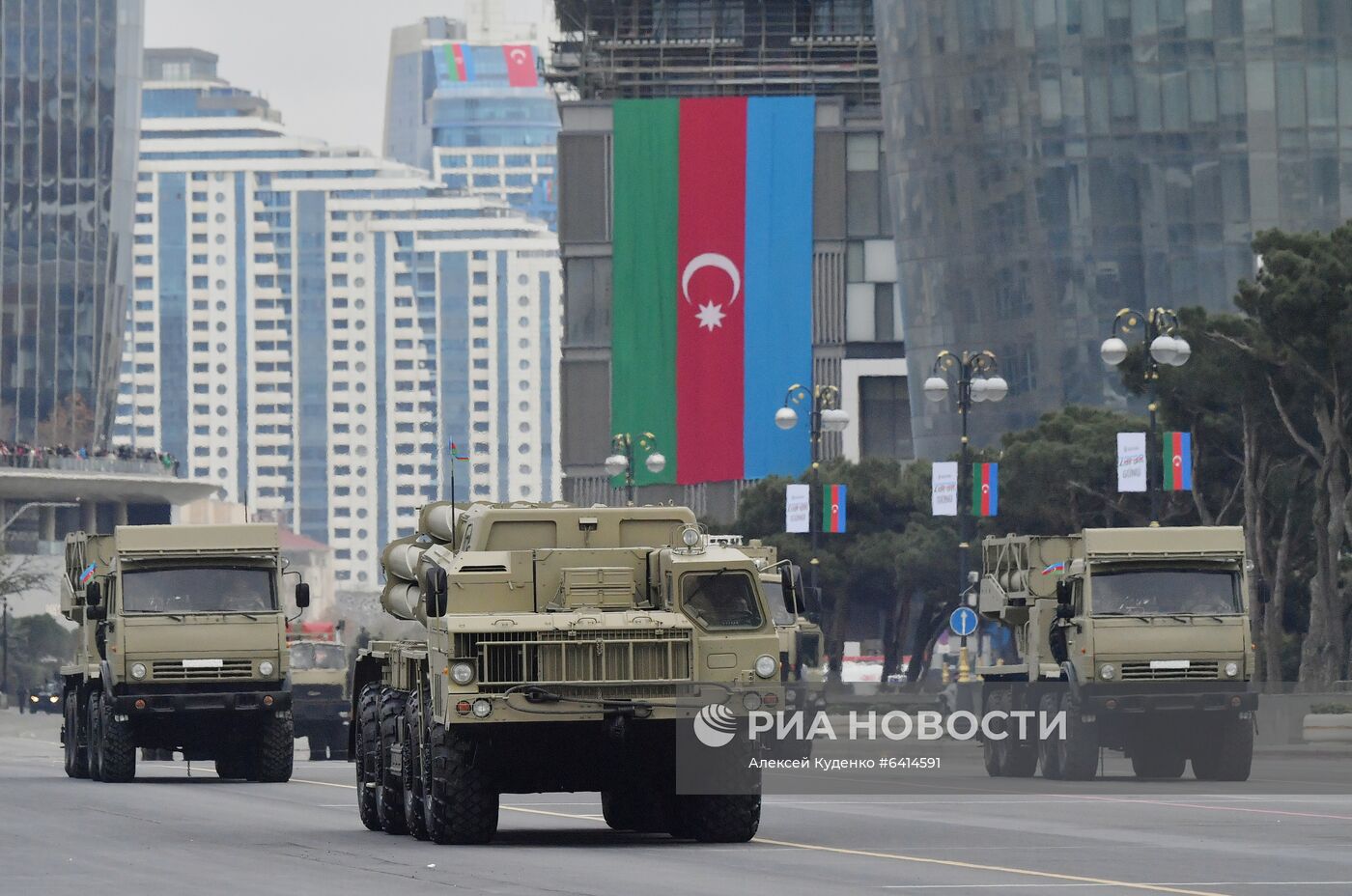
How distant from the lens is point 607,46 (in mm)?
141875

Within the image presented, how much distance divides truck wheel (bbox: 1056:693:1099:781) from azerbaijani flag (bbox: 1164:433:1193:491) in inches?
765

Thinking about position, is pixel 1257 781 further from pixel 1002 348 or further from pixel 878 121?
pixel 878 121

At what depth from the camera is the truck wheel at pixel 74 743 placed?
39.8 m

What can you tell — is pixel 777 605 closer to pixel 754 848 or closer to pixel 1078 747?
pixel 1078 747

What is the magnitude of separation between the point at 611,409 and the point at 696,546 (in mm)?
106924

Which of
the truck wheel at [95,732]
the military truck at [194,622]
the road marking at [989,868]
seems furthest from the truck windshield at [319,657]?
the road marking at [989,868]

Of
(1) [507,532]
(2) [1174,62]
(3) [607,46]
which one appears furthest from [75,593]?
(3) [607,46]

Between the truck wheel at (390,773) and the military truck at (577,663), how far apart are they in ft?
1.51

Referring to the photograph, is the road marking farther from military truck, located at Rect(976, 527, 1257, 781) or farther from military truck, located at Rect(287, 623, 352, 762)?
military truck, located at Rect(287, 623, 352, 762)

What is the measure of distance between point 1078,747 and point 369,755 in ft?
44.8

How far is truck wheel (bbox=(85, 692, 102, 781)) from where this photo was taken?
38219 millimetres

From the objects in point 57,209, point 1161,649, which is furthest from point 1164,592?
point 57,209

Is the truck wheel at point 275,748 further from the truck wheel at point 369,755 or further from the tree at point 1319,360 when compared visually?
the tree at point 1319,360

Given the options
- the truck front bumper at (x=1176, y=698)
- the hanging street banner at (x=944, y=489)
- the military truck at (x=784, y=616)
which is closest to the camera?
the military truck at (x=784, y=616)
